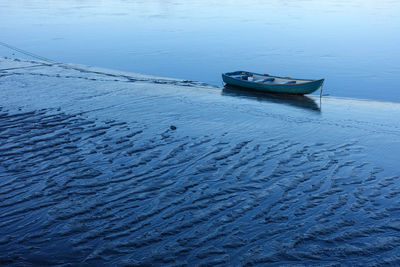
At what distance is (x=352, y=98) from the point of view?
2381 cm

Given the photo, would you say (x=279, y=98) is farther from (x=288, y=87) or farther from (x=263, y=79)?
(x=263, y=79)

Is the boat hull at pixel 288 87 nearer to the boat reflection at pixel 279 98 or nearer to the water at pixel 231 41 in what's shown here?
the boat reflection at pixel 279 98

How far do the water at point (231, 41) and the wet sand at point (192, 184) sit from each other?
10181 mm

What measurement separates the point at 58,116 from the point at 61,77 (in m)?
9.60

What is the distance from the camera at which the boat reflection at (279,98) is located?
2173 centimetres

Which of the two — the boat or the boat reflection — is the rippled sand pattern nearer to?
the boat reflection

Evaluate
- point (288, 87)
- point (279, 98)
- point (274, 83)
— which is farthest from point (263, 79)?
point (288, 87)

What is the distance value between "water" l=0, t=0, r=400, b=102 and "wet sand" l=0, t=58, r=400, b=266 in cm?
1018

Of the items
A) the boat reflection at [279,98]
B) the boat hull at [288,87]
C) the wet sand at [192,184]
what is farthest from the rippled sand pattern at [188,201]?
the boat hull at [288,87]

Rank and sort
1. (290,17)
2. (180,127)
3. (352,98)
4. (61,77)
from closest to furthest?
(180,127) < (352,98) < (61,77) < (290,17)

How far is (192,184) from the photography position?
11.1 m

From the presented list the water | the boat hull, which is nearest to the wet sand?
the boat hull

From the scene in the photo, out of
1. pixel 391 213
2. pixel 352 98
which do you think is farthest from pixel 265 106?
pixel 391 213

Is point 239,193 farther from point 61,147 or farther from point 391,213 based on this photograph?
point 61,147
